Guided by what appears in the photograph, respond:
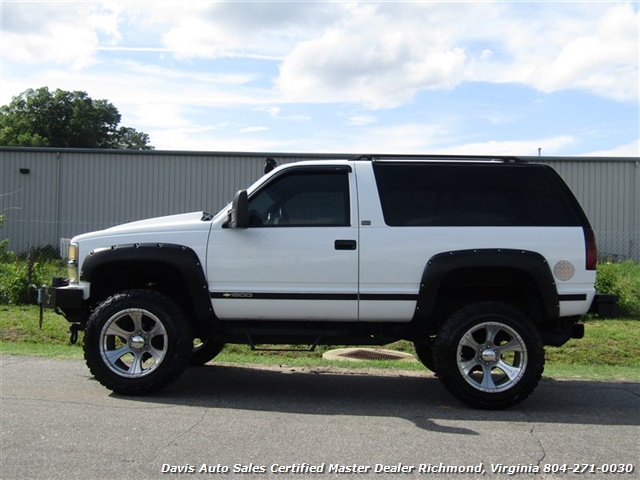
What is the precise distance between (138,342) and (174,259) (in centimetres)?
85

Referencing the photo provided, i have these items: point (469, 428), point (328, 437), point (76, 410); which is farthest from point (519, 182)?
point (76, 410)

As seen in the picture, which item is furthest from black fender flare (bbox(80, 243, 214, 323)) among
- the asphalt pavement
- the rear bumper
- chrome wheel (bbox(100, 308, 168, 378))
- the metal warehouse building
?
the metal warehouse building

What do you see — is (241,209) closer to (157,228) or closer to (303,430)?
(157,228)

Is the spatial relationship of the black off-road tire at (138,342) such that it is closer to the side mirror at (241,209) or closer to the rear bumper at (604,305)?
the side mirror at (241,209)

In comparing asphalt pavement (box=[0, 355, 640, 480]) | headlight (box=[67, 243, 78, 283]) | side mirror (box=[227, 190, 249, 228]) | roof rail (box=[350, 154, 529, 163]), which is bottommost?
asphalt pavement (box=[0, 355, 640, 480])

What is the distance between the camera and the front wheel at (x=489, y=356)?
19.0 feet

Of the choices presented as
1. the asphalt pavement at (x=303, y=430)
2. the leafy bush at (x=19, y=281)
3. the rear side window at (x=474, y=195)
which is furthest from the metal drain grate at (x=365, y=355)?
the leafy bush at (x=19, y=281)

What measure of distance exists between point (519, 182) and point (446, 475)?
10.0 ft

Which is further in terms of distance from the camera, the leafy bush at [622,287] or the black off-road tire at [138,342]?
the leafy bush at [622,287]

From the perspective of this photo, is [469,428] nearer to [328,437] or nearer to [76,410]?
[328,437]

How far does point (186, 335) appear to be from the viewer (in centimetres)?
595

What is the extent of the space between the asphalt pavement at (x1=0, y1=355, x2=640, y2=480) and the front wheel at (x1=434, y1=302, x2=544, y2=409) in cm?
17

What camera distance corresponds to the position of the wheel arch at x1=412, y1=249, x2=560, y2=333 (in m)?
5.80

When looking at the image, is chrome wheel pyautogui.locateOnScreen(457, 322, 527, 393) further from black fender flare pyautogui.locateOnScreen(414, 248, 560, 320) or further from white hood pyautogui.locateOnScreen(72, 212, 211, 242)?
white hood pyautogui.locateOnScreen(72, 212, 211, 242)
